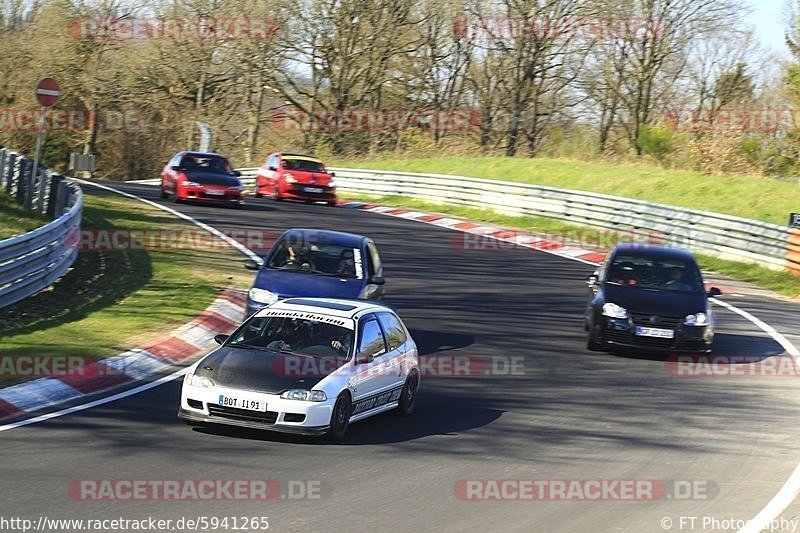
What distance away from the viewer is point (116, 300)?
18.1 m

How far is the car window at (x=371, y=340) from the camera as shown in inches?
468

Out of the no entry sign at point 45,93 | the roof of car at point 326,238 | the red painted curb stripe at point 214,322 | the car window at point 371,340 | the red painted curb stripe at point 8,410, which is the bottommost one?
the red painted curb stripe at point 214,322

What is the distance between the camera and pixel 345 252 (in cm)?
1694

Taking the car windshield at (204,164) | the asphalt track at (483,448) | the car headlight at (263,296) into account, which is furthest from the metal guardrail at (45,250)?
the car windshield at (204,164)

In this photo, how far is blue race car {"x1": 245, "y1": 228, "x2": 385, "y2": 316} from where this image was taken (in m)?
15.9

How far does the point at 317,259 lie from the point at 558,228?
1883 centimetres

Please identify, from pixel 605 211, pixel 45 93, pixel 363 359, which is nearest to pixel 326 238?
pixel 363 359

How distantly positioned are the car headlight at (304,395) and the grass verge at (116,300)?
3.35 m

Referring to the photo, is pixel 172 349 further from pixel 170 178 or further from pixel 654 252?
pixel 170 178

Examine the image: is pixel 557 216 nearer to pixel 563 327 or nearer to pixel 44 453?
pixel 563 327

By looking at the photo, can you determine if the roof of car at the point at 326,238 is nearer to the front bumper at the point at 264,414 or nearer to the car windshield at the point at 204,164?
the front bumper at the point at 264,414

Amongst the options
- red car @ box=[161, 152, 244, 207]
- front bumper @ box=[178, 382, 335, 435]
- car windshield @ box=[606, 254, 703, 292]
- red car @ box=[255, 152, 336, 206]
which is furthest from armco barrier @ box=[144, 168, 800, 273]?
front bumper @ box=[178, 382, 335, 435]

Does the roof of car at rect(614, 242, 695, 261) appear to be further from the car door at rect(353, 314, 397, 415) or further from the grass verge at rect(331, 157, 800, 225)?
Answer: the grass verge at rect(331, 157, 800, 225)

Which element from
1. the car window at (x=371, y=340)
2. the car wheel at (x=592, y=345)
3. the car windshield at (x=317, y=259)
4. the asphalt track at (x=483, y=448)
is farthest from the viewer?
the car wheel at (x=592, y=345)
